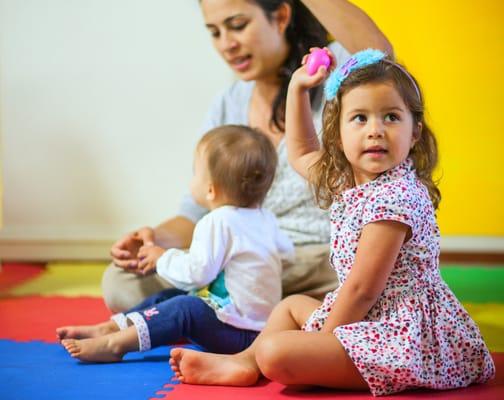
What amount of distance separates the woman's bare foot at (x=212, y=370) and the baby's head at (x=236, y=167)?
374 mm

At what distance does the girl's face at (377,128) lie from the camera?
1.30 m

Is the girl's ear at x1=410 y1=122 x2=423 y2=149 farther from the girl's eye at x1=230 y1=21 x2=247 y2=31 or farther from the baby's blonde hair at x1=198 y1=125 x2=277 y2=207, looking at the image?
the girl's eye at x1=230 y1=21 x2=247 y2=31

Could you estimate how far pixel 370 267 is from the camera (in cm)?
127

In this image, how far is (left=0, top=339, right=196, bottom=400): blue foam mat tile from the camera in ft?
4.27

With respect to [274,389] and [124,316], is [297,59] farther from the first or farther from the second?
[274,389]

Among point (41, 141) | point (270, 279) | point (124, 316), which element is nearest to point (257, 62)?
point (270, 279)

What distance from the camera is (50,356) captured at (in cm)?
160

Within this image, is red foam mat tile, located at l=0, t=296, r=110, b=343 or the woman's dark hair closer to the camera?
red foam mat tile, located at l=0, t=296, r=110, b=343

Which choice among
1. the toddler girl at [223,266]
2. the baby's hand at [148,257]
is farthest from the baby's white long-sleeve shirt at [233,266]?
the baby's hand at [148,257]

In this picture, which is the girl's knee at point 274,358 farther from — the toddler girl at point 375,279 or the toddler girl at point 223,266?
the toddler girl at point 223,266

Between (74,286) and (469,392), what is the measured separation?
1583 mm

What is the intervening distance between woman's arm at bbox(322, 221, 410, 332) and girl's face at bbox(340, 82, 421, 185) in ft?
0.36

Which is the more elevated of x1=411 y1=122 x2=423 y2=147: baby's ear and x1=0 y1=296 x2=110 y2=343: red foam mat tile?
x1=411 y1=122 x2=423 y2=147: baby's ear

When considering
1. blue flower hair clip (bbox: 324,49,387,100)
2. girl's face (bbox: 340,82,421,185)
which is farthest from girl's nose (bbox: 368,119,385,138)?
blue flower hair clip (bbox: 324,49,387,100)
